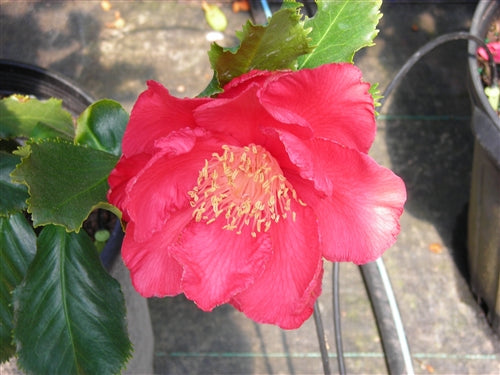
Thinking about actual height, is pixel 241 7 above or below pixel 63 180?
below

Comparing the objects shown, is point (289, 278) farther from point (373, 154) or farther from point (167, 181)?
point (373, 154)

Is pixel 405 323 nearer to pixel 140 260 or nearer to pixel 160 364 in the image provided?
pixel 160 364

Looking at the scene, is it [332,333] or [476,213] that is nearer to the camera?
[476,213]

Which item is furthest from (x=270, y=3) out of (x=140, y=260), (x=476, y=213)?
(x=140, y=260)

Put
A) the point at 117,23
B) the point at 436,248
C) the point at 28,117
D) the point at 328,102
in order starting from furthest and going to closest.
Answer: the point at 117,23
the point at 436,248
the point at 28,117
the point at 328,102

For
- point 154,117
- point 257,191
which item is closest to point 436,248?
point 257,191

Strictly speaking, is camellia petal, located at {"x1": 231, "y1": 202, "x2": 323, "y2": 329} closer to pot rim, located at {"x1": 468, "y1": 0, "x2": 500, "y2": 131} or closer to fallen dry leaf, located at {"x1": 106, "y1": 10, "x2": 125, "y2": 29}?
pot rim, located at {"x1": 468, "y1": 0, "x2": 500, "y2": 131}
